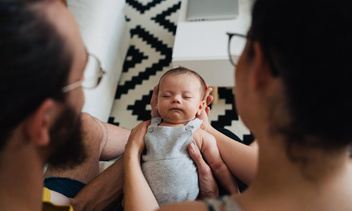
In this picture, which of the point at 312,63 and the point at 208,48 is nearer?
the point at 312,63

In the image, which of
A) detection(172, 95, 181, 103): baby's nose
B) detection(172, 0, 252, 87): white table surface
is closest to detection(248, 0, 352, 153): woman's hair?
detection(172, 95, 181, 103): baby's nose

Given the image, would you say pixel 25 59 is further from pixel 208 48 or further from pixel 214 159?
pixel 208 48

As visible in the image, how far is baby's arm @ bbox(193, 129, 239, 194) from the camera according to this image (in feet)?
3.46

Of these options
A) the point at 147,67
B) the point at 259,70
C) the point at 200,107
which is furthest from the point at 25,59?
the point at 147,67

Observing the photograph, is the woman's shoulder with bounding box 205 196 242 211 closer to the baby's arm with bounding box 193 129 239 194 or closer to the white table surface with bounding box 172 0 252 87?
the baby's arm with bounding box 193 129 239 194

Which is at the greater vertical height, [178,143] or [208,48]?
[208,48]

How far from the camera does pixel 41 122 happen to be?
0.52 metres

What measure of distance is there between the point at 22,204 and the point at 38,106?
0.28 metres

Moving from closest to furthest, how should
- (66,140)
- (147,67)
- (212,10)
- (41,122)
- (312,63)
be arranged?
(312,63), (41,122), (66,140), (212,10), (147,67)

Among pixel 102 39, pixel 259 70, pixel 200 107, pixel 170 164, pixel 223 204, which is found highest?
pixel 259 70

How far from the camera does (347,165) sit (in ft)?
1.69

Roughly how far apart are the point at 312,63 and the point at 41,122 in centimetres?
49

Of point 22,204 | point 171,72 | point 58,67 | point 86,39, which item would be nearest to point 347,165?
point 58,67

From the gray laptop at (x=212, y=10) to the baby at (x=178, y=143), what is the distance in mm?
747
